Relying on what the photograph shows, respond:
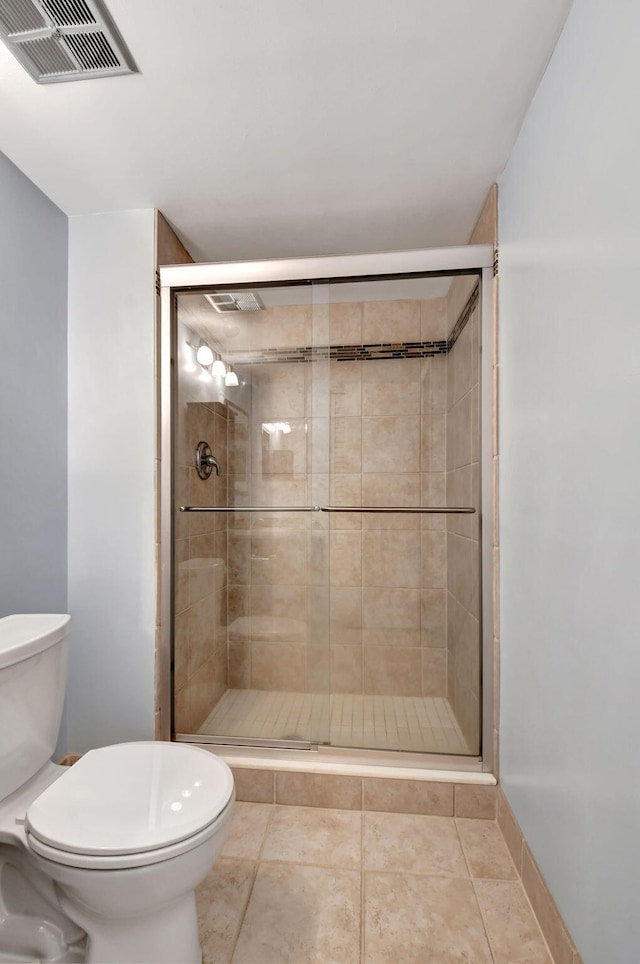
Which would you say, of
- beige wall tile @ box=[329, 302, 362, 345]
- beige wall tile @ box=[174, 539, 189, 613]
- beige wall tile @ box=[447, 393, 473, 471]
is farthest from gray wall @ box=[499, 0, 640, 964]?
beige wall tile @ box=[174, 539, 189, 613]

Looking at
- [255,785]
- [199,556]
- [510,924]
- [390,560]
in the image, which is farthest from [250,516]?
[510,924]

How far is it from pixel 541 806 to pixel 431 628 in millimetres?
925

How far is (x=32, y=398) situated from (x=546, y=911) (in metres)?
2.18

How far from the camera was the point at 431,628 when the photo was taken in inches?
86.0

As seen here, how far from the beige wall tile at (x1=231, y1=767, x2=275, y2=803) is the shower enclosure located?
115 millimetres

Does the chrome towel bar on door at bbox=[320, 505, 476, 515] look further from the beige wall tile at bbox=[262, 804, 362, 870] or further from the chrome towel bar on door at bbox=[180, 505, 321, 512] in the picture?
the beige wall tile at bbox=[262, 804, 362, 870]

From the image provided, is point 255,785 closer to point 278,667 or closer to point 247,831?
point 247,831

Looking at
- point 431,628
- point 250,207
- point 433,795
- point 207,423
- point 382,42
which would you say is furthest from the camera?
point 431,628

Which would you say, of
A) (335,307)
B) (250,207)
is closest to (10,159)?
(250,207)

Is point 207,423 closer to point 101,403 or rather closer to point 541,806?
point 101,403

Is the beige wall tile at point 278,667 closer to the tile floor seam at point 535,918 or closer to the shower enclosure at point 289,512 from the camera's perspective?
the shower enclosure at point 289,512

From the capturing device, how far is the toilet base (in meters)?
1.07

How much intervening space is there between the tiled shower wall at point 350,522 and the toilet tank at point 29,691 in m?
0.76

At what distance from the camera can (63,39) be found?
119 centimetres
